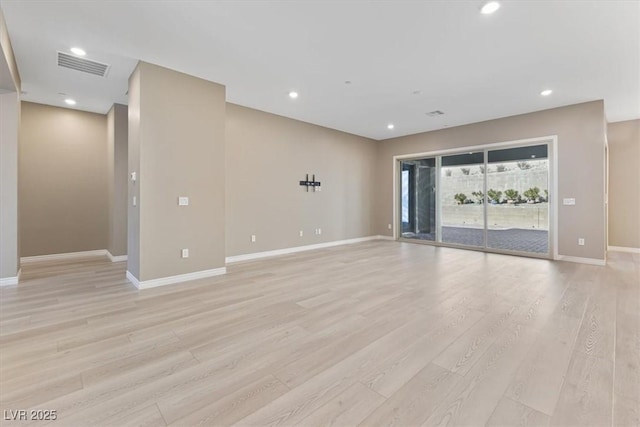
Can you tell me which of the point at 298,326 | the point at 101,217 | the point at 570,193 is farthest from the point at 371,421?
the point at 101,217

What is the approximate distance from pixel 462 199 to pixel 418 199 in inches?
52.5

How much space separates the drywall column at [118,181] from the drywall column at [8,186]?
59.6 inches

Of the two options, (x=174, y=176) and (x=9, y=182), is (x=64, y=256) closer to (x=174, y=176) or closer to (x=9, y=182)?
(x=9, y=182)

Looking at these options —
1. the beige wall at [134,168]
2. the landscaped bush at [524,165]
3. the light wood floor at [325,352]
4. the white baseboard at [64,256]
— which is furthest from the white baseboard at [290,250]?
the landscaped bush at [524,165]

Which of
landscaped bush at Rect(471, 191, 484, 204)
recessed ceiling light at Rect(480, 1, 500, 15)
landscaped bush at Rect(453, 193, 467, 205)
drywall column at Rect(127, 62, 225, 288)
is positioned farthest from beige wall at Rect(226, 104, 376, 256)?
recessed ceiling light at Rect(480, 1, 500, 15)

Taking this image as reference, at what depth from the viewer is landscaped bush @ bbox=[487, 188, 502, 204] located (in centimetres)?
643

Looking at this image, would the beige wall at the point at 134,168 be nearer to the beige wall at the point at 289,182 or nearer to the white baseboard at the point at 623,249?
the beige wall at the point at 289,182

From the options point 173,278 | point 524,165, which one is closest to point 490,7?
point 524,165

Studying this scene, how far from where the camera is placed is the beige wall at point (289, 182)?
5.55 m

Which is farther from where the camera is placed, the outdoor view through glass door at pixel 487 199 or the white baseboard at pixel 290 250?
the outdoor view through glass door at pixel 487 199

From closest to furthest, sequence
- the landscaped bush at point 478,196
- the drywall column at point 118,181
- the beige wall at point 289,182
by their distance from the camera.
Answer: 1. the drywall column at point 118,181
2. the beige wall at point 289,182
3. the landscaped bush at point 478,196

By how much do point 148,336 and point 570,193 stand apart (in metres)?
7.14

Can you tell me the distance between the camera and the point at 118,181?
215 inches

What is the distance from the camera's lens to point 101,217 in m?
6.04
